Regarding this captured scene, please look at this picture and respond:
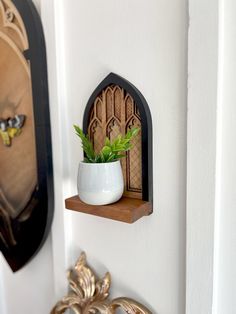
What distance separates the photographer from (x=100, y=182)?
52 cm

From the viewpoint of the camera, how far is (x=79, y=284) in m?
0.68

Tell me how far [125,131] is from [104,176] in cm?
11

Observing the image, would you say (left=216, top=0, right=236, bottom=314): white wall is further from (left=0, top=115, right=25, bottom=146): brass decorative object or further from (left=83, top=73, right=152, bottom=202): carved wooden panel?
(left=0, top=115, right=25, bottom=146): brass decorative object

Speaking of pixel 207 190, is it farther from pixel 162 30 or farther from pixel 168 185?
pixel 162 30

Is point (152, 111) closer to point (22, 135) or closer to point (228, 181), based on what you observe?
Answer: point (228, 181)

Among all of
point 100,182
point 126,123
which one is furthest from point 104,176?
point 126,123

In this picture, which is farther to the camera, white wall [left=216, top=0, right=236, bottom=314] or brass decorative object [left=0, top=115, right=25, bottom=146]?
brass decorative object [left=0, top=115, right=25, bottom=146]

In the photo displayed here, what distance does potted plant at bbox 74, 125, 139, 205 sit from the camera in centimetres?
53

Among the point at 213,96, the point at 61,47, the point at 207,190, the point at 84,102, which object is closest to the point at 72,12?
the point at 61,47

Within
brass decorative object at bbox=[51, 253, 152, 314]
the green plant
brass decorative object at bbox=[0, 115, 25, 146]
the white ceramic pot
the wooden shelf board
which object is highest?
brass decorative object at bbox=[0, 115, 25, 146]

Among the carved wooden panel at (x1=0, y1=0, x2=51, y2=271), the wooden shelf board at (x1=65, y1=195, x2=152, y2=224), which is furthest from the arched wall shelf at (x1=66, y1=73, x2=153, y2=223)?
the carved wooden panel at (x1=0, y1=0, x2=51, y2=271)

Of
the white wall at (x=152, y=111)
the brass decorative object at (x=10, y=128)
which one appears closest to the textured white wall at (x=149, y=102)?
the white wall at (x=152, y=111)

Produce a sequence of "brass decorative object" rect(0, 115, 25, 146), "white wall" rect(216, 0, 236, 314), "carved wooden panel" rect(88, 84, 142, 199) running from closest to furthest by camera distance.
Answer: "white wall" rect(216, 0, 236, 314) → "carved wooden panel" rect(88, 84, 142, 199) → "brass decorative object" rect(0, 115, 25, 146)

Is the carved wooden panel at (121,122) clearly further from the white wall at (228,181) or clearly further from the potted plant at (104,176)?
the white wall at (228,181)
